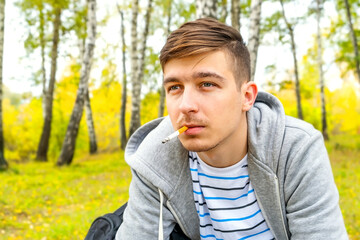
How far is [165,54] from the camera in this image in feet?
6.21

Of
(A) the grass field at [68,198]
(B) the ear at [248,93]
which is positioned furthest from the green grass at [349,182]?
(B) the ear at [248,93]

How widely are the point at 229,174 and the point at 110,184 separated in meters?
5.92

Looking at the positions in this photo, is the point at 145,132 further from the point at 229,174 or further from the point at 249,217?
the point at 249,217

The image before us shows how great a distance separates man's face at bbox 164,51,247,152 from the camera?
1.80m

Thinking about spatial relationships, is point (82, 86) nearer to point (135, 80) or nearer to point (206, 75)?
point (135, 80)

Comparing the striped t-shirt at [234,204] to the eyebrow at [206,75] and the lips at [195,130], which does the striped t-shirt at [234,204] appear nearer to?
the lips at [195,130]

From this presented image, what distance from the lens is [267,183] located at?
6.32ft

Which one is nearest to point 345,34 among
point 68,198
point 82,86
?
point 82,86

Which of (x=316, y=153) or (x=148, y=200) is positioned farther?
(x=148, y=200)

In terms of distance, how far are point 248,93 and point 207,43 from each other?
419mm

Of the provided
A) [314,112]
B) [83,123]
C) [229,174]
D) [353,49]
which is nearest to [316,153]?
[229,174]

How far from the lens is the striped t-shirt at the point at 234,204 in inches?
80.9

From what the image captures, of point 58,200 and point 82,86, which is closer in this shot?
point 58,200

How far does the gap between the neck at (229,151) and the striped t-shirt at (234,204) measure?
1.2 inches
